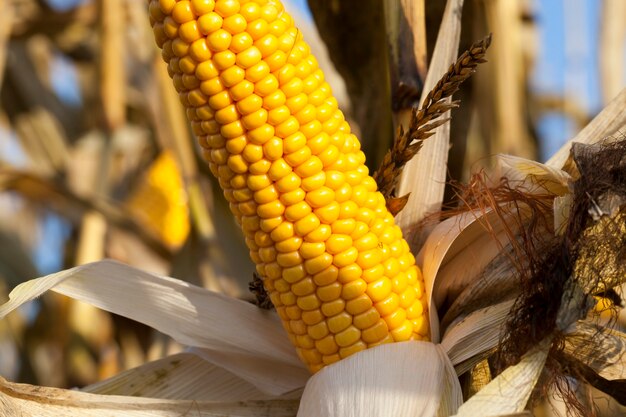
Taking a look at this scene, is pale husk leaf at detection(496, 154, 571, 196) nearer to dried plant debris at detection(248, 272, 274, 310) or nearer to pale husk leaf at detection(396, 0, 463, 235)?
pale husk leaf at detection(396, 0, 463, 235)

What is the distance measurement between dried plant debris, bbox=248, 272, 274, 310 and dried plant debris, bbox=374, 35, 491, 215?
0.68ft

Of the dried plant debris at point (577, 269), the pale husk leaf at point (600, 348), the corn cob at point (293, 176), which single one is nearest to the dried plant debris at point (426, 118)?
the corn cob at point (293, 176)

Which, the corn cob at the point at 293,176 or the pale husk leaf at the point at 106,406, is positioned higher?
the corn cob at the point at 293,176

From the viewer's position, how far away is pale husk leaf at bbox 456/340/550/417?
90cm

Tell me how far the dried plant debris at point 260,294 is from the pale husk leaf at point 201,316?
0.01 metres

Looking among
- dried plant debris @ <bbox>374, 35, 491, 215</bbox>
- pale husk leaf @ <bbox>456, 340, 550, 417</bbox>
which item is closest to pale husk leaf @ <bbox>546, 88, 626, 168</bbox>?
dried plant debris @ <bbox>374, 35, 491, 215</bbox>

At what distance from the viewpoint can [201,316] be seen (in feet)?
3.84

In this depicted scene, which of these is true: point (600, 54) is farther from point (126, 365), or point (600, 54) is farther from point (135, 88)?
point (135, 88)

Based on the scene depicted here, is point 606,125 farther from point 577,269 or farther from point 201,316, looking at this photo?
point 201,316

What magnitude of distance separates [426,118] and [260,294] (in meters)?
0.34

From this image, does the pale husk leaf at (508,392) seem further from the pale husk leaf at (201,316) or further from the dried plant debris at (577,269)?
the pale husk leaf at (201,316)

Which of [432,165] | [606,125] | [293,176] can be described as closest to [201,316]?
[293,176]

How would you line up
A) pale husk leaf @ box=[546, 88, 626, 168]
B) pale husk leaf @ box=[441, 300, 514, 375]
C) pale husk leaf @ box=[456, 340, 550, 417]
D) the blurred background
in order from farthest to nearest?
1. the blurred background
2. pale husk leaf @ box=[546, 88, 626, 168]
3. pale husk leaf @ box=[441, 300, 514, 375]
4. pale husk leaf @ box=[456, 340, 550, 417]

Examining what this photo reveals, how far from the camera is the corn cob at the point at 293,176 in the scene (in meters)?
0.95
